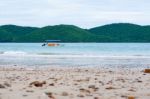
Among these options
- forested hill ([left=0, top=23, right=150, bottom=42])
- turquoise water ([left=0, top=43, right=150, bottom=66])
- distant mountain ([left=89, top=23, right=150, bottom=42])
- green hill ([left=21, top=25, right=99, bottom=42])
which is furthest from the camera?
green hill ([left=21, top=25, right=99, bottom=42])

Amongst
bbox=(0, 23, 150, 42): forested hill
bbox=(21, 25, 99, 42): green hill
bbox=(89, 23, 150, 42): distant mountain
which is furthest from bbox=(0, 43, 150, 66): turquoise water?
bbox=(21, 25, 99, 42): green hill

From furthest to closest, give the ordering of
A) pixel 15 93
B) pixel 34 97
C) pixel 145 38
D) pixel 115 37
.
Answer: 1. pixel 115 37
2. pixel 145 38
3. pixel 15 93
4. pixel 34 97

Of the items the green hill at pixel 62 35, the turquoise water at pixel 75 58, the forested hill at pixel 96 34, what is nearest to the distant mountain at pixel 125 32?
the forested hill at pixel 96 34

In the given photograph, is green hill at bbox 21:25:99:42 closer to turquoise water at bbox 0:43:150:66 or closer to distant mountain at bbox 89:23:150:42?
distant mountain at bbox 89:23:150:42

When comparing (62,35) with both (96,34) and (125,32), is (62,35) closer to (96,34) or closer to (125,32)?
(96,34)

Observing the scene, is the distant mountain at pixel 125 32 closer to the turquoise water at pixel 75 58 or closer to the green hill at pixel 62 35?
the green hill at pixel 62 35

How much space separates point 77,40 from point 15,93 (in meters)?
187

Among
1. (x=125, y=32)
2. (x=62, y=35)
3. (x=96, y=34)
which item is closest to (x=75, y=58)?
(x=125, y=32)

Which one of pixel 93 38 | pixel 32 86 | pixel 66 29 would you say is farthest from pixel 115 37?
pixel 32 86

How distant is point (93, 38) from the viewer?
19000 cm

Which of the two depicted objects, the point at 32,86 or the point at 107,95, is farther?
the point at 32,86

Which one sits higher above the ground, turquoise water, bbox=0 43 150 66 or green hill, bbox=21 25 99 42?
green hill, bbox=21 25 99 42

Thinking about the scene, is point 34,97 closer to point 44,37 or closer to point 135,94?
point 135,94

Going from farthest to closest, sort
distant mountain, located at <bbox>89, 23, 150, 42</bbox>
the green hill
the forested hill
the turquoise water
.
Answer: the green hill, the forested hill, distant mountain, located at <bbox>89, 23, 150, 42</bbox>, the turquoise water
